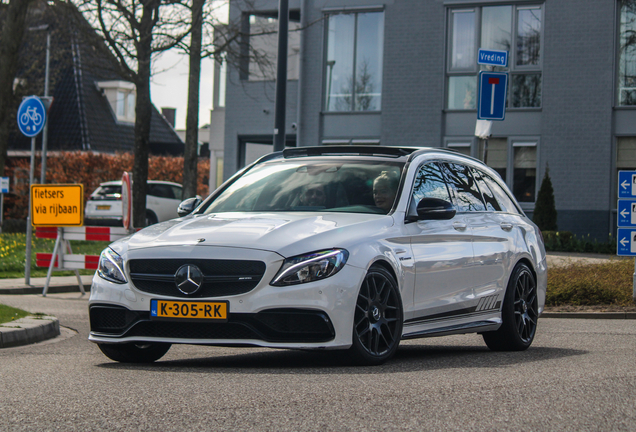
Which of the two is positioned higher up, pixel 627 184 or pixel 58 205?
pixel 627 184

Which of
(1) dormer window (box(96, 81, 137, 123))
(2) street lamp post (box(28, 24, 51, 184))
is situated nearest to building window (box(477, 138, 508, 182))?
(2) street lamp post (box(28, 24, 51, 184))

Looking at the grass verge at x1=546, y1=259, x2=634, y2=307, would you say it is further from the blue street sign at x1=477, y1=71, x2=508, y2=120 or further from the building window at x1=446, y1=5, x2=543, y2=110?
the building window at x1=446, y1=5, x2=543, y2=110

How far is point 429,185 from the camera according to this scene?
814 centimetres

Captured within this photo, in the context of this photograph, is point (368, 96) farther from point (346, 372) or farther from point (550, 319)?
point (346, 372)

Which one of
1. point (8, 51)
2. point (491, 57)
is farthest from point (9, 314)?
point (8, 51)

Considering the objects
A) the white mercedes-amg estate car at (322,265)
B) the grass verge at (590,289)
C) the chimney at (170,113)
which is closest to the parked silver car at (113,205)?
the grass verge at (590,289)

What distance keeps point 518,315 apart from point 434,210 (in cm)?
190

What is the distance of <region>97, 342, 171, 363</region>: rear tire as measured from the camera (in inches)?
288

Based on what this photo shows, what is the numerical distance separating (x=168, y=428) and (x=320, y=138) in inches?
962

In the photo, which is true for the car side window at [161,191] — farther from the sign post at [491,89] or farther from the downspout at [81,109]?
the sign post at [491,89]

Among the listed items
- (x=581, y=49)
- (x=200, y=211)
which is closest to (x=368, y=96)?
(x=581, y=49)

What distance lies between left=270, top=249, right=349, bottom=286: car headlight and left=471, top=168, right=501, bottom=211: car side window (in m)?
2.83

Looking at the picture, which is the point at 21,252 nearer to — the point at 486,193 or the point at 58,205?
the point at 58,205

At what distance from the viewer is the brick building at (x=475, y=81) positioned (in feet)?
84.7
